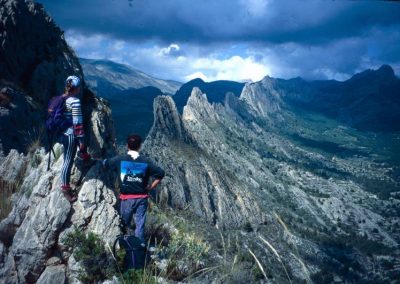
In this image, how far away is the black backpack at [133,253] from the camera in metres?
6.15

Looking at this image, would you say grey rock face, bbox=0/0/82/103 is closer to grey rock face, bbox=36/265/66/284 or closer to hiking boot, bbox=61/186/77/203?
hiking boot, bbox=61/186/77/203

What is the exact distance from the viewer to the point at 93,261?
6566 mm

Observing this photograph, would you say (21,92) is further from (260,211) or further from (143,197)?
(260,211)

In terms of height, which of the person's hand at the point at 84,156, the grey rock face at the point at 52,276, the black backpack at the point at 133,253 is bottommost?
the grey rock face at the point at 52,276

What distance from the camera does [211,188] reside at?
5246 inches

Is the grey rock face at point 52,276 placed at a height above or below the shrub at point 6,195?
below

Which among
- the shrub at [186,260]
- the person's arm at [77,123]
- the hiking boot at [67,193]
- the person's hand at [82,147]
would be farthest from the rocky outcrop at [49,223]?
the shrub at [186,260]

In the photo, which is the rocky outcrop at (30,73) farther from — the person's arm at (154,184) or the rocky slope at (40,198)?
the person's arm at (154,184)

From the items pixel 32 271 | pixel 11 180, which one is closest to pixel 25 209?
pixel 32 271

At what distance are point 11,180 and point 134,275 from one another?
19.3 ft

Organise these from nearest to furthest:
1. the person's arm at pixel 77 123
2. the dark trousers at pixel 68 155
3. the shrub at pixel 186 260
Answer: the shrub at pixel 186 260 < the dark trousers at pixel 68 155 < the person's arm at pixel 77 123

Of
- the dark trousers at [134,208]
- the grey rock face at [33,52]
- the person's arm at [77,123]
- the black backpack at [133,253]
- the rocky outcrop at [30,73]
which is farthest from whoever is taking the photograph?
the grey rock face at [33,52]

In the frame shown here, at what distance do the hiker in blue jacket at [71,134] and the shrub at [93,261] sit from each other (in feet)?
4.28

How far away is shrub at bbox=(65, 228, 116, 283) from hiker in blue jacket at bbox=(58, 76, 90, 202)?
1304 mm
